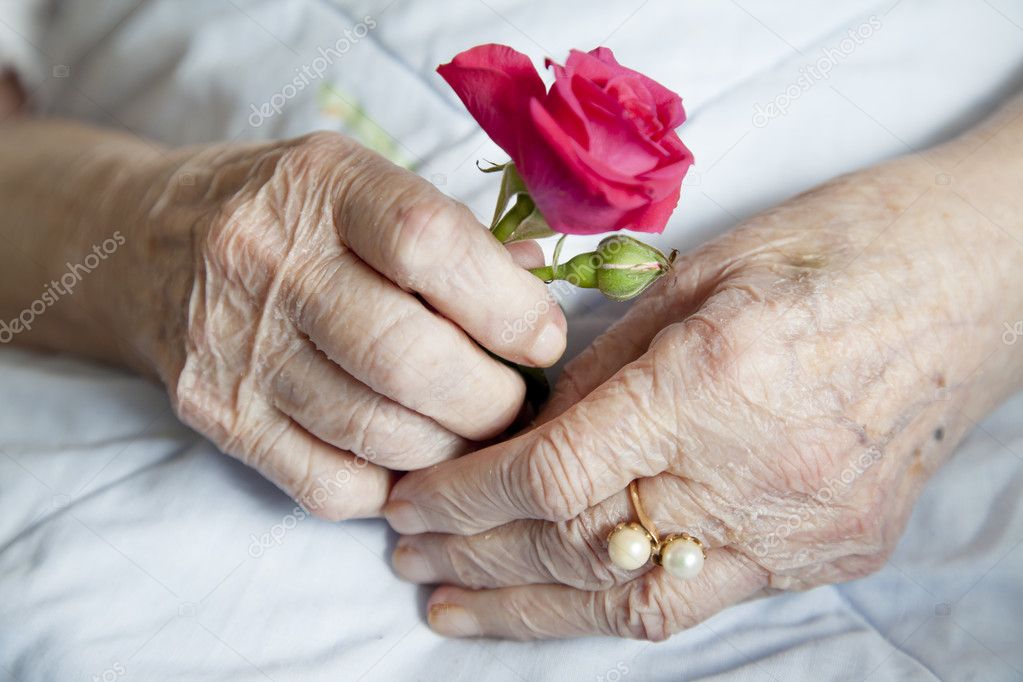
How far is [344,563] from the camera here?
88 cm

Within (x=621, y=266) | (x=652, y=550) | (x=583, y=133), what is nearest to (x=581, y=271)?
(x=621, y=266)

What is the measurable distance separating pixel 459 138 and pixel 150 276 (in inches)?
14.6

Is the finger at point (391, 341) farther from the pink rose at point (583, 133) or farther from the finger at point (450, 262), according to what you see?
the pink rose at point (583, 133)

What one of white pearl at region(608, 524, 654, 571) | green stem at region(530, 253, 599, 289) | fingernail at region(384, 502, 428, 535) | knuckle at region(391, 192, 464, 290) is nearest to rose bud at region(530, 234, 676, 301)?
green stem at region(530, 253, 599, 289)

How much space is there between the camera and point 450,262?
68 cm

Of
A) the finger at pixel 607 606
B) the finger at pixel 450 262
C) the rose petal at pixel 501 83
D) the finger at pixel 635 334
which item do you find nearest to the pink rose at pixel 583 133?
the rose petal at pixel 501 83

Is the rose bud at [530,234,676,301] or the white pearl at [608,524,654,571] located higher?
the rose bud at [530,234,676,301]

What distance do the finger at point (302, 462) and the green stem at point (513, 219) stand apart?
0.28 m

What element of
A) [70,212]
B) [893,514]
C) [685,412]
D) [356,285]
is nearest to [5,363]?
[70,212]

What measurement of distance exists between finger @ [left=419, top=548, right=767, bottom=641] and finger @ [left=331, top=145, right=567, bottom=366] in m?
0.24

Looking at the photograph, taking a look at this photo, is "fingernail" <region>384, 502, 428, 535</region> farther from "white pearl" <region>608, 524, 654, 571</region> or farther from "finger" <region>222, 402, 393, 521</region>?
"white pearl" <region>608, 524, 654, 571</region>

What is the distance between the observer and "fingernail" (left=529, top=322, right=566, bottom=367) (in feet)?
2.37

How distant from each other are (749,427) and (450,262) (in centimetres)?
28

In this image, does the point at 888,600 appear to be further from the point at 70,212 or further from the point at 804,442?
the point at 70,212
